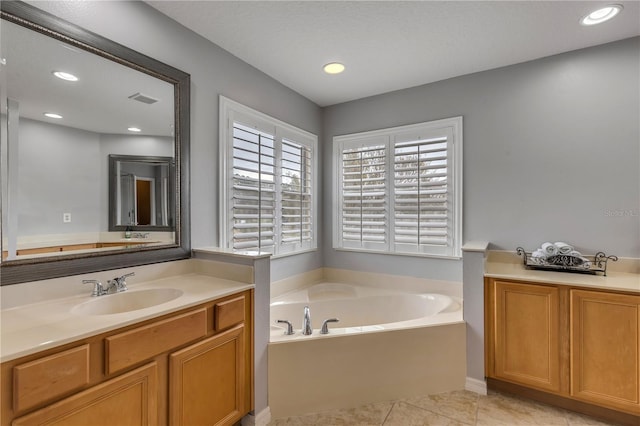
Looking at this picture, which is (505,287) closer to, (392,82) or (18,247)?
(392,82)

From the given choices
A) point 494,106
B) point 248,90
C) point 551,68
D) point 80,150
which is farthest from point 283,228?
point 551,68

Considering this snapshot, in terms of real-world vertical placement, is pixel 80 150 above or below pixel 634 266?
above

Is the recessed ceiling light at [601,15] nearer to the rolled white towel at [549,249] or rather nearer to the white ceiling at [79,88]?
the rolled white towel at [549,249]

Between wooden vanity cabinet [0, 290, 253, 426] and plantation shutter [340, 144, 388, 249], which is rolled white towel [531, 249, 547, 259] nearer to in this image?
plantation shutter [340, 144, 388, 249]

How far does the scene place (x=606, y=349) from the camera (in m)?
1.85

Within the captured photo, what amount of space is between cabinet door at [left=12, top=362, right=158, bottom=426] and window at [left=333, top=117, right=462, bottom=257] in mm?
2332

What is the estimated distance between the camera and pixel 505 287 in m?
2.12

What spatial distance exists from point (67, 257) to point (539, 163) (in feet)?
10.7

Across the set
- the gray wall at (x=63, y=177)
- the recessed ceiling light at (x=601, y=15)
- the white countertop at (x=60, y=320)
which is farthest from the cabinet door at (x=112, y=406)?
the recessed ceiling light at (x=601, y=15)

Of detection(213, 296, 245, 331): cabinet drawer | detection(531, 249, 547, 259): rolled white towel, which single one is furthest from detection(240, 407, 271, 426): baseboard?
detection(531, 249, 547, 259): rolled white towel

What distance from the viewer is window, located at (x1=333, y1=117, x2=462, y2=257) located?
9.23 ft

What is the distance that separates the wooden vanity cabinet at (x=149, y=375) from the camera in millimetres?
998

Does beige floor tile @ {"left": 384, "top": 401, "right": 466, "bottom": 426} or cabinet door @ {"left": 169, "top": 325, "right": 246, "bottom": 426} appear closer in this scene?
cabinet door @ {"left": 169, "top": 325, "right": 246, "bottom": 426}

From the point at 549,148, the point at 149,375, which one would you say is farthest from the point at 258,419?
the point at 549,148
